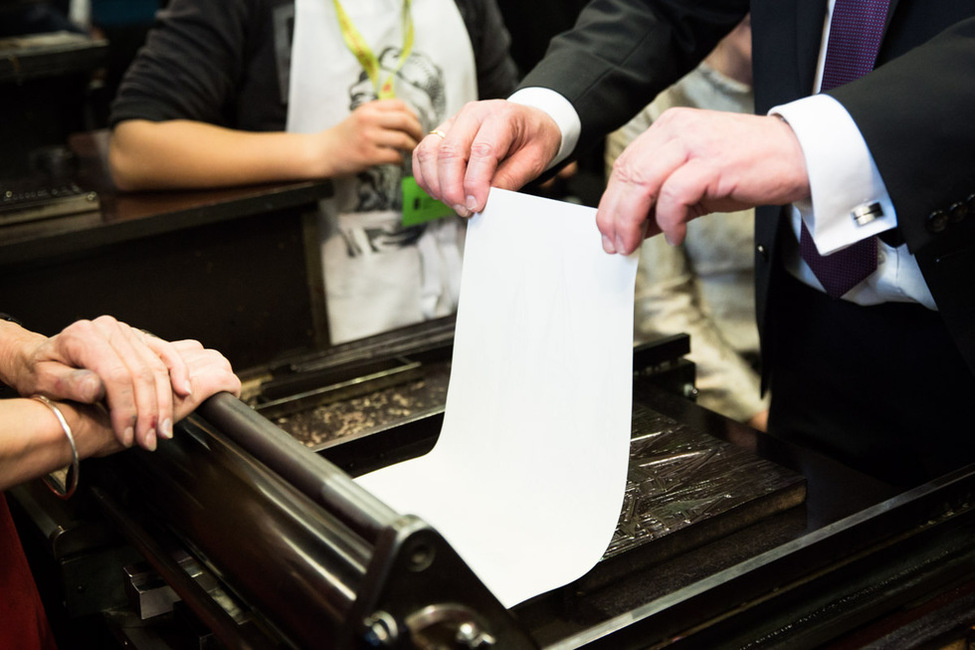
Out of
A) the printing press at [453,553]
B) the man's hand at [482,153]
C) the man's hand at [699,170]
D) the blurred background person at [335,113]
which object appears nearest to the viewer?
the printing press at [453,553]

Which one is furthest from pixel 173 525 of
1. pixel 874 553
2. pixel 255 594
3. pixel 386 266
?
pixel 386 266

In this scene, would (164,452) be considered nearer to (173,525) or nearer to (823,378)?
(173,525)

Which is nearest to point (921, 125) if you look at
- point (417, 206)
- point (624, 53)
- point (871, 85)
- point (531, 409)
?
point (871, 85)

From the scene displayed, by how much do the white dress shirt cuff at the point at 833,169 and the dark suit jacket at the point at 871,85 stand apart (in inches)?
0.6

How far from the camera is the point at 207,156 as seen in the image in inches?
77.7

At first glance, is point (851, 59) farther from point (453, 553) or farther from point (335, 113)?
point (335, 113)

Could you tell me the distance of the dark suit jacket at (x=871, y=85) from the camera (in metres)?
0.91

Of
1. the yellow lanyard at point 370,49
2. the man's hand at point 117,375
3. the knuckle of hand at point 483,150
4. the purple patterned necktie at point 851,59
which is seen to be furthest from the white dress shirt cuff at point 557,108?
the yellow lanyard at point 370,49

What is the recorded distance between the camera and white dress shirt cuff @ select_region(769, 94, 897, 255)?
0.89 metres

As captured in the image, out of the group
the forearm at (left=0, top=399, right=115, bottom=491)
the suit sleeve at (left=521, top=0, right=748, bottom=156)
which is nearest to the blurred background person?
the suit sleeve at (left=521, top=0, right=748, bottom=156)

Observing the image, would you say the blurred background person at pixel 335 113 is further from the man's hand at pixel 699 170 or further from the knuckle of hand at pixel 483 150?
the man's hand at pixel 699 170

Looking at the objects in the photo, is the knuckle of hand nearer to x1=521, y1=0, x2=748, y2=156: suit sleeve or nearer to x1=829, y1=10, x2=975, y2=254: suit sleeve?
x1=521, y1=0, x2=748, y2=156: suit sleeve

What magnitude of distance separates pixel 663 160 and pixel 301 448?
0.41 metres

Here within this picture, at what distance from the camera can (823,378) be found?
147 cm
